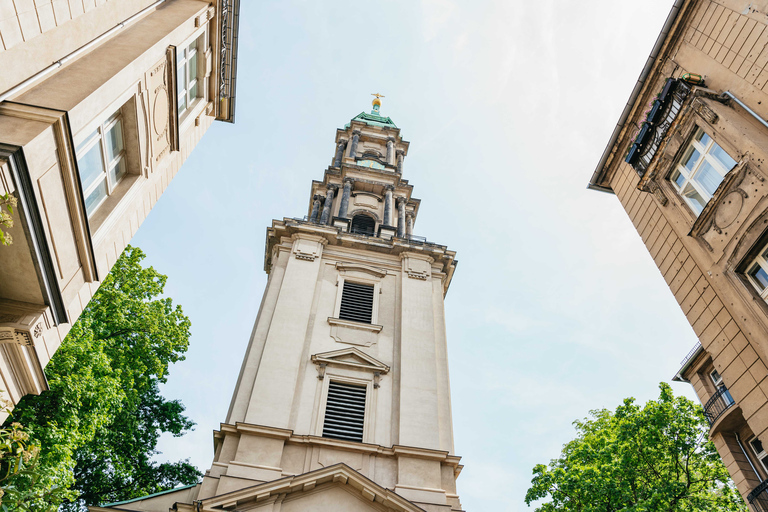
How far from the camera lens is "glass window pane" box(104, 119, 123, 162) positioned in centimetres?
946

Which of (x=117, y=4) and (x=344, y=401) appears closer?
(x=117, y=4)

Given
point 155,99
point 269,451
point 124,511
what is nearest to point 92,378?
point 124,511

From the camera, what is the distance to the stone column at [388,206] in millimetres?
30156

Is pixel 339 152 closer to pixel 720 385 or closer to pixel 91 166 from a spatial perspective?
pixel 720 385

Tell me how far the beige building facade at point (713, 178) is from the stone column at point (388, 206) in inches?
608

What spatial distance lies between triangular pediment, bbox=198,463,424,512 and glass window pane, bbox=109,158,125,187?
863 centimetres

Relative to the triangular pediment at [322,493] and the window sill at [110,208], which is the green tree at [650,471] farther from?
the window sill at [110,208]

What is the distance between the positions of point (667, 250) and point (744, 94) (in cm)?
407

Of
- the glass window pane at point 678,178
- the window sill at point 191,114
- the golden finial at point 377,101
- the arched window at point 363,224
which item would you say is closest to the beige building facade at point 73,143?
the window sill at point 191,114

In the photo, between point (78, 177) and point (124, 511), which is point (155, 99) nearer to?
point (78, 177)

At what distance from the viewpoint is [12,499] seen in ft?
17.1

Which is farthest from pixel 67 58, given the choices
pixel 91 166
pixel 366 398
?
pixel 366 398

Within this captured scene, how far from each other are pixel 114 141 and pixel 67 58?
1.54 m

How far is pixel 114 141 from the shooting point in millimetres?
9711
